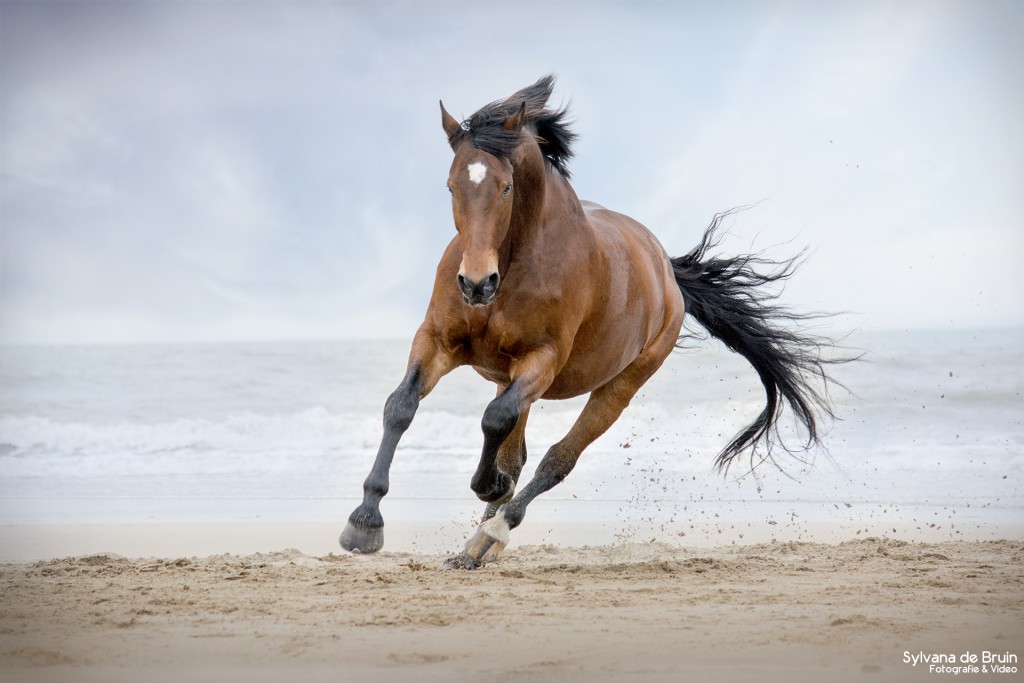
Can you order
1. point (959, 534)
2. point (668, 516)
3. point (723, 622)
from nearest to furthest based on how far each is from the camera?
1. point (723, 622)
2. point (959, 534)
3. point (668, 516)

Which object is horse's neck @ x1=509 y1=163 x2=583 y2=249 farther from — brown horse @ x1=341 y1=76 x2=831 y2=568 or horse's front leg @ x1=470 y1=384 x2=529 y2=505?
horse's front leg @ x1=470 y1=384 x2=529 y2=505

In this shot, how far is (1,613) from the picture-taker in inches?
167

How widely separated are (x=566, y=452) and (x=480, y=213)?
7.20 feet

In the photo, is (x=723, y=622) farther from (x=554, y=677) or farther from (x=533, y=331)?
(x=533, y=331)

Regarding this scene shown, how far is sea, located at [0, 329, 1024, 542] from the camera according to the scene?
346 inches

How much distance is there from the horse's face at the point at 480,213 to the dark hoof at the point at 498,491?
1232mm

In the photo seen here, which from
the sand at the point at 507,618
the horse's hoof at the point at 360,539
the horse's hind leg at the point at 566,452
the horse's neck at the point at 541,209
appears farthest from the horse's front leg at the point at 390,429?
the horse's hind leg at the point at 566,452

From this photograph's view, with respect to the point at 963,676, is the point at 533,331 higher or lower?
higher

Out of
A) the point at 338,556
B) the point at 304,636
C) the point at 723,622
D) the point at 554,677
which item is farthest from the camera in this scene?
the point at 338,556

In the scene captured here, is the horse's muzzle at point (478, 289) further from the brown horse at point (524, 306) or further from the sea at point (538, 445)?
the sea at point (538, 445)

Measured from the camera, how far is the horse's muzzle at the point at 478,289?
4441mm

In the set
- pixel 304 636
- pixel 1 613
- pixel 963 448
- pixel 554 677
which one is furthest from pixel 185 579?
pixel 963 448

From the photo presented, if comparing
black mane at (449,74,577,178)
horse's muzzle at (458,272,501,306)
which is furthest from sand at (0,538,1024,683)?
black mane at (449,74,577,178)

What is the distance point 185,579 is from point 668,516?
15.5 ft
